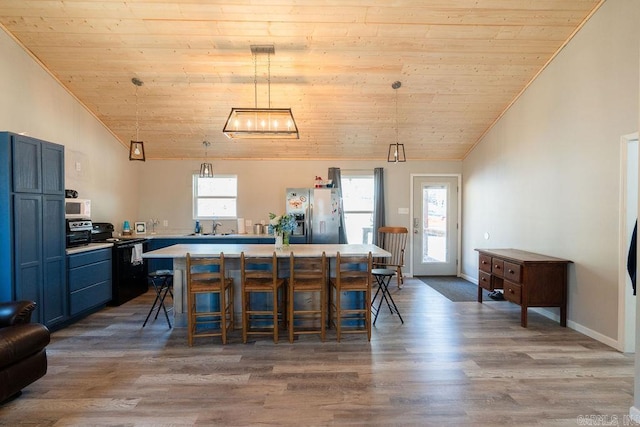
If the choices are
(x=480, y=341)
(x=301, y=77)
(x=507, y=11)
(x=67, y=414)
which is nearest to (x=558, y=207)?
(x=480, y=341)

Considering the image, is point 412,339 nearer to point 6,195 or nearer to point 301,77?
point 301,77

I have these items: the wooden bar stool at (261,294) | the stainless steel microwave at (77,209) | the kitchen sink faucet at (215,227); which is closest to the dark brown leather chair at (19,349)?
the wooden bar stool at (261,294)

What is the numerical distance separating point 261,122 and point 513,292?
3.55m

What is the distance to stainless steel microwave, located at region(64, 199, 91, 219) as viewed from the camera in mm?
4262

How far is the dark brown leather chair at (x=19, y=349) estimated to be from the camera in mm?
2240

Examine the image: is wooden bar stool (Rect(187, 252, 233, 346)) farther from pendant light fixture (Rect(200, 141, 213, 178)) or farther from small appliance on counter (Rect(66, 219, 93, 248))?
pendant light fixture (Rect(200, 141, 213, 178))

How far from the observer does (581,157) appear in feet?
11.9

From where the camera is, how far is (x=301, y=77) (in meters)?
4.44

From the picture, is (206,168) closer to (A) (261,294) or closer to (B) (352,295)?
(A) (261,294)

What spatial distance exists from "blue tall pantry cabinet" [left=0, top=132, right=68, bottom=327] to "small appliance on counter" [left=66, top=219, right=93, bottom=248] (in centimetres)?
34

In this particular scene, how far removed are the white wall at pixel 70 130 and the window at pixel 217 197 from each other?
1196mm

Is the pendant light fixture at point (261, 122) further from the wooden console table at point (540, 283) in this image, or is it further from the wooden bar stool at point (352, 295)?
the wooden console table at point (540, 283)

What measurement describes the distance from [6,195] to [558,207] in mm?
5809

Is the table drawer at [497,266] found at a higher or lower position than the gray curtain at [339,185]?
lower
